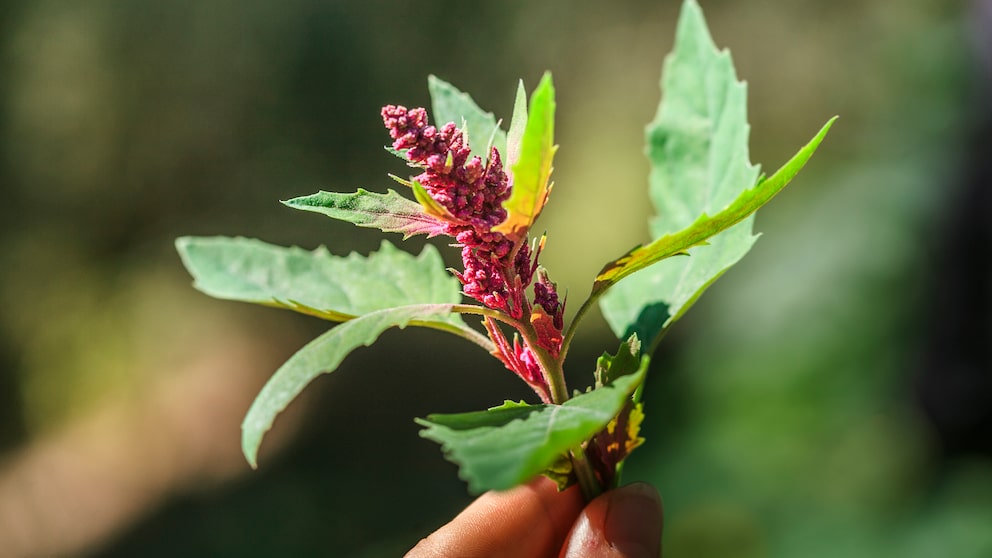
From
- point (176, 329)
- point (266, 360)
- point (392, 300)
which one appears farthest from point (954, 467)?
point (176, 329)

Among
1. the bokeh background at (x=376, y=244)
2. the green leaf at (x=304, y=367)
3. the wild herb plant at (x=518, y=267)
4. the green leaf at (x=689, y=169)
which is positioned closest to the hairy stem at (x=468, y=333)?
the wild herb plant at (x=518, y=267)

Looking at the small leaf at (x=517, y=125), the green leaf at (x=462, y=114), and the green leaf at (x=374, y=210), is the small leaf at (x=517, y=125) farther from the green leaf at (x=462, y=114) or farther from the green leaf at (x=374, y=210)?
the green leaf at (x=462, y=114)

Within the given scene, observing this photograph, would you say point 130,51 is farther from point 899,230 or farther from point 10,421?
point 899,230

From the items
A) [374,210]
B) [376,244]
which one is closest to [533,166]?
[374,210]

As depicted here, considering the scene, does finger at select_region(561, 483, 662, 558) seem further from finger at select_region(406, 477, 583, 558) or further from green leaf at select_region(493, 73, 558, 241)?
green leaf at select_region(493, 73, 558, 241)

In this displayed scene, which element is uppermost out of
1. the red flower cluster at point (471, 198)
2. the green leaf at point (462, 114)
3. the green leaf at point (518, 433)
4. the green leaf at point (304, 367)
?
the green leaf at point (462, 114)

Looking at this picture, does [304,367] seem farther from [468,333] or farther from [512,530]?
[512,530]
